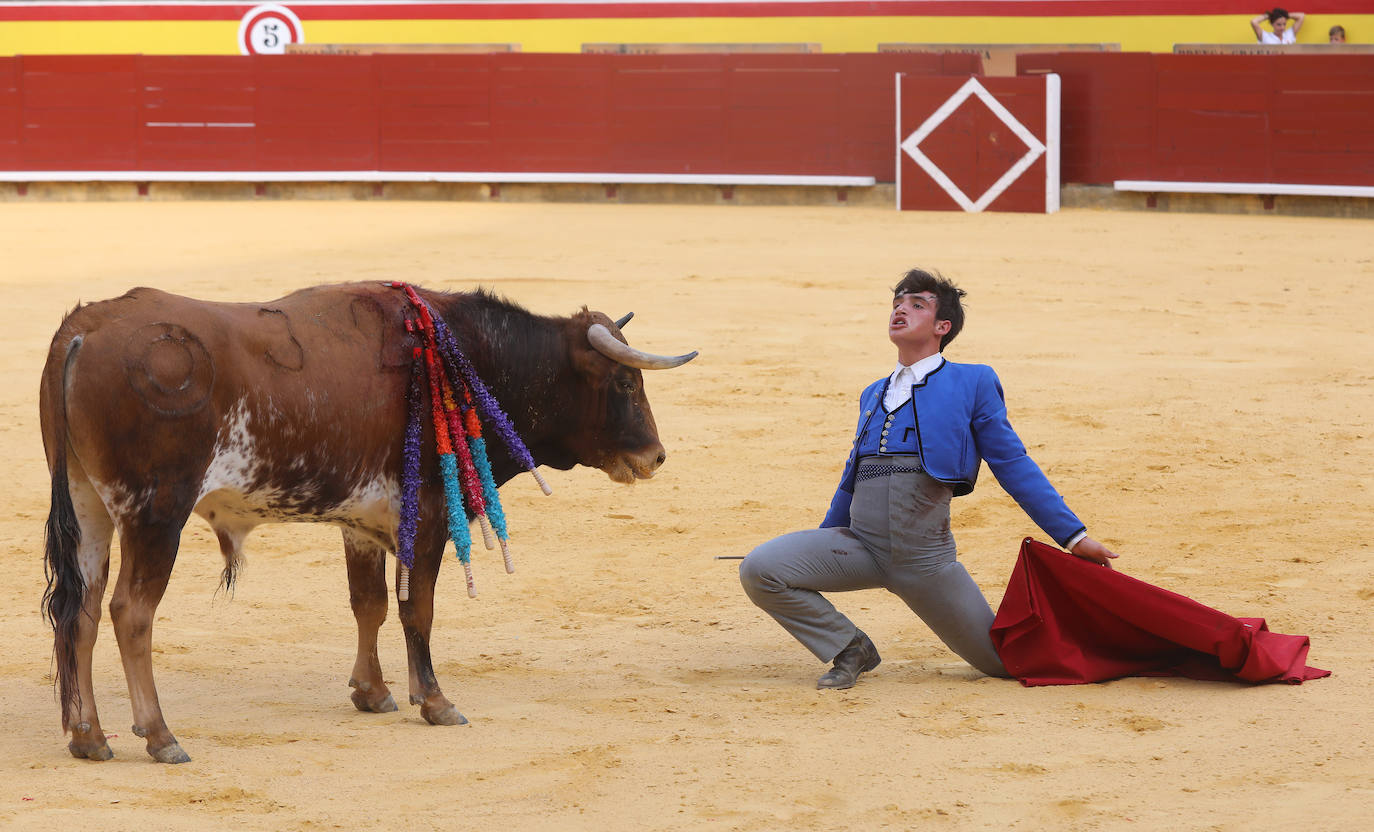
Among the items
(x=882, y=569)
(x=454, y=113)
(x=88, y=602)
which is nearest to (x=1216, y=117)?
(x=454, y=113)

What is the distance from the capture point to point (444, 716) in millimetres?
3697

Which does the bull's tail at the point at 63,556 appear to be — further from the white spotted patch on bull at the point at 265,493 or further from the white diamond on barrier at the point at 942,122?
the white diamond on barrier at the point at 942,122

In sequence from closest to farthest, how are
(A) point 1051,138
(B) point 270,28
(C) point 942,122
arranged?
1. (A) point 1051,138
2. (C) point 942,122
3. (B) point 270,28

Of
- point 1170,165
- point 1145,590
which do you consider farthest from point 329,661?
point 1170,165

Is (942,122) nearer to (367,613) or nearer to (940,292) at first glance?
(940,292)

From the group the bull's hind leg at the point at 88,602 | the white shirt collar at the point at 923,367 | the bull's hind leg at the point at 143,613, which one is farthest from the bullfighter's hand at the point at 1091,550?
the bull's hind leg at the point at 88,602

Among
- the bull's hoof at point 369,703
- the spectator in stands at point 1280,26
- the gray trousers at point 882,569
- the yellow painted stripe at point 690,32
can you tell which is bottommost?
the bull's hoof at point 369,703

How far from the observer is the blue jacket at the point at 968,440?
12.5 feet

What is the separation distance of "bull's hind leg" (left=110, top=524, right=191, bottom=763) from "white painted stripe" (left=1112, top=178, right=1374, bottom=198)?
12.1 metres

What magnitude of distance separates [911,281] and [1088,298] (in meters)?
6.26

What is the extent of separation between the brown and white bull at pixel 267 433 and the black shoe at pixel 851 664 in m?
0.65

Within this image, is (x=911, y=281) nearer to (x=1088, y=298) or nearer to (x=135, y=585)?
(x=135, y=585)

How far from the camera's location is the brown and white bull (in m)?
3.31

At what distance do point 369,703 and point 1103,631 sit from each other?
167cm
